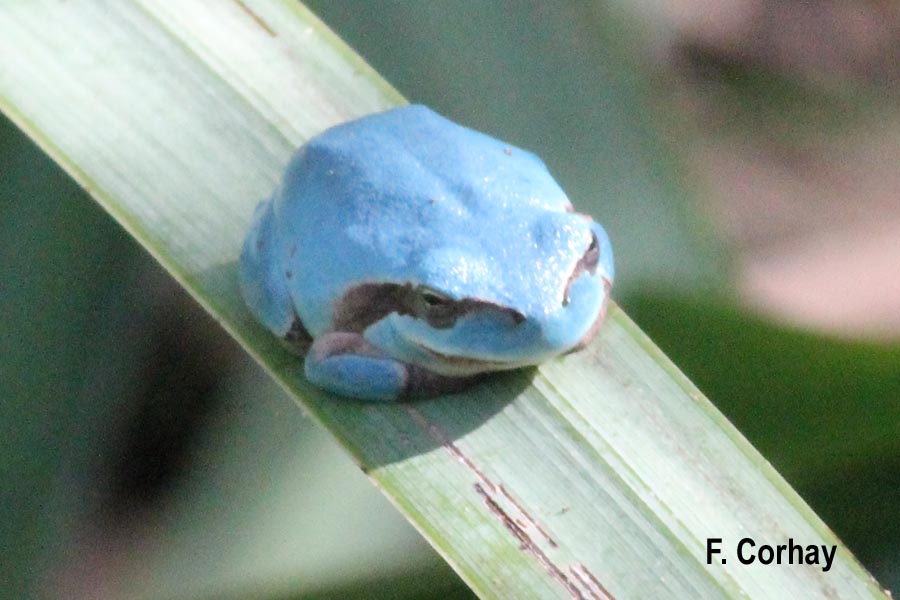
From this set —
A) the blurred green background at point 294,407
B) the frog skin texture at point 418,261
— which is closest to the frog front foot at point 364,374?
the frog skin texture at point 418,261

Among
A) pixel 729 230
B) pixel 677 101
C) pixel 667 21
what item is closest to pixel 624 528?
pixel 729 230

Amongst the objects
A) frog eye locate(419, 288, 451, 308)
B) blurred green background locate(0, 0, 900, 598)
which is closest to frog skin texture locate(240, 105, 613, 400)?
frog eye locate(419, 288, 451, 308)

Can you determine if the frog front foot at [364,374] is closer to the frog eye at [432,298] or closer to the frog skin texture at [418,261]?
the frog skin texture at [418,261]

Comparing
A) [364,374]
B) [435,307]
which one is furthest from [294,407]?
[435,307]

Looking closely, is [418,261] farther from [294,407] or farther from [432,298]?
[294,407]

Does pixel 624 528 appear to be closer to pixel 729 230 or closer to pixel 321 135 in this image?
pixel 321 135
